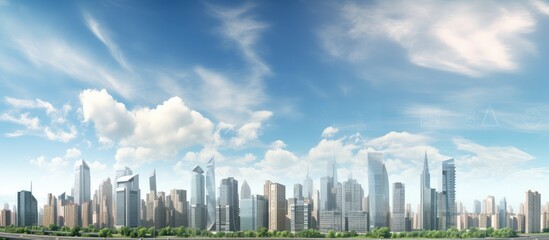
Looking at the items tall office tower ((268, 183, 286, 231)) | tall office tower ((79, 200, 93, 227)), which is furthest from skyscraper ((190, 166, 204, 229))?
tall office tower ((79, 200, 93, 227))

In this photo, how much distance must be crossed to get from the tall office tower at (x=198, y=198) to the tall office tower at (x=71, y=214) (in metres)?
4.97

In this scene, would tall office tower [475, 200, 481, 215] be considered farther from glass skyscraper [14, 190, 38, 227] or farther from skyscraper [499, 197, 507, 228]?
glass skyscraper [14, 190, 38, 227]

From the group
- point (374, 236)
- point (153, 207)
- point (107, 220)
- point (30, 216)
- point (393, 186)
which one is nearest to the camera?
point (374, 236)

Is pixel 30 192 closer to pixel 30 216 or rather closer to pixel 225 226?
pixel 30 216

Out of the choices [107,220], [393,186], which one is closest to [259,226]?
[393,186]

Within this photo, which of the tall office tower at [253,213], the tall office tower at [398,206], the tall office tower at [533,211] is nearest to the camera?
the tall office tower at [253,213]

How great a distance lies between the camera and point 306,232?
1486 centimetres

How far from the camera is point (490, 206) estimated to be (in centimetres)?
1711

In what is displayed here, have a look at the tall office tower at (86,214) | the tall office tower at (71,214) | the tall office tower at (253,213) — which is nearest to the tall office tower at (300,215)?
A: the tall office tower at (253,213)

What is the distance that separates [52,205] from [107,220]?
407 cm

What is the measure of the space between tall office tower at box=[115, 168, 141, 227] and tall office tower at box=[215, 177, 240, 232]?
364 cm

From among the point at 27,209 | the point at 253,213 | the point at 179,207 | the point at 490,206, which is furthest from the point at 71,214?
the point at 490,206

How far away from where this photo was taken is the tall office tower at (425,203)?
1638cm

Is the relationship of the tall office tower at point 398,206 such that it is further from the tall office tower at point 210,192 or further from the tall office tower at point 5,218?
the tall office tower at point 5,218
